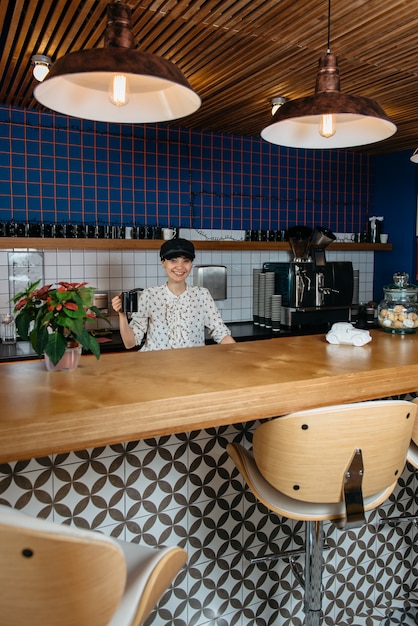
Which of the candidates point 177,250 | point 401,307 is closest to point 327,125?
point 401,307

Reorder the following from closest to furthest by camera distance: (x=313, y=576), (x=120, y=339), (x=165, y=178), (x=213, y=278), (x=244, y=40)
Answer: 1. (x=313, y=576)
2. (x=244, y=40)
3. (x=120, y=339)
4. (x=165, y=178)
5. (x=213, y=278)

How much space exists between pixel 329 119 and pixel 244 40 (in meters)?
1.08

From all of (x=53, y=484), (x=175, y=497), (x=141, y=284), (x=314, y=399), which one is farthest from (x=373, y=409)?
(x=141, y=284)

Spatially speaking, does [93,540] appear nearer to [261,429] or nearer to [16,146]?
[261,429]

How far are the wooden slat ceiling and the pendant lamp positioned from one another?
2.71 ft

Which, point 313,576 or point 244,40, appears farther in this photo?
point 244,40

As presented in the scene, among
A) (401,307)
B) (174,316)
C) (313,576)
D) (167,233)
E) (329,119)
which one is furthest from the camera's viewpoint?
(167,233)

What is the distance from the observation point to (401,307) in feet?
7.92

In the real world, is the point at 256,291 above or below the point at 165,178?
below

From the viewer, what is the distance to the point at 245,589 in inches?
80.2

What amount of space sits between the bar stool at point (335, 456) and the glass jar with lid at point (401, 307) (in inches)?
37.8

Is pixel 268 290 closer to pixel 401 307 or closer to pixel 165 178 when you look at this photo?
pixel 165 178

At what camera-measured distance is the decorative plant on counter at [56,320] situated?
160 centimetres

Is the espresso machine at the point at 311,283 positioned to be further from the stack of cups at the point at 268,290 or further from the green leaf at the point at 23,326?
the green leaf at the point at 23,326
